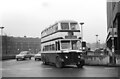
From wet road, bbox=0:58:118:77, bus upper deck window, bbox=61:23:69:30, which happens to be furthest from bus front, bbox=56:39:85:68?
wet road, bbox=0:58:118:77

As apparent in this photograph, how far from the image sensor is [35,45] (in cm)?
12331

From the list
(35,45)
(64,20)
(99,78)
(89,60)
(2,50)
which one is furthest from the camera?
(35,45)

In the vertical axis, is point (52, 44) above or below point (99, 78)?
above

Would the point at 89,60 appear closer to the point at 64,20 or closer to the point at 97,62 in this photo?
the point at 97,62

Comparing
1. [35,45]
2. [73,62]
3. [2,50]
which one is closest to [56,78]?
[73,62]

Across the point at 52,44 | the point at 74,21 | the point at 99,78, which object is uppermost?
the point at 74,21

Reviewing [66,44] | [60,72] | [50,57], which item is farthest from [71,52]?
[60,72]

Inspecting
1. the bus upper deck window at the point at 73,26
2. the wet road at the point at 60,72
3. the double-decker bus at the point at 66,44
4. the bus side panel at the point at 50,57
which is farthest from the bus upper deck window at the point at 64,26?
the wet road at the point at 60,72

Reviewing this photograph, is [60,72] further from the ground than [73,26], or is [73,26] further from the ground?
[73,26]

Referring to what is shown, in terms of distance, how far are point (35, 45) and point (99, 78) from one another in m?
109

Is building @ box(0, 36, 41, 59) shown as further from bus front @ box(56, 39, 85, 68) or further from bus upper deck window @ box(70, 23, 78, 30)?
bus front @ box(56, 39, 85, 68)

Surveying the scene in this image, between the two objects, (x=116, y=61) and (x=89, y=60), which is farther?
(x=89, y=60)

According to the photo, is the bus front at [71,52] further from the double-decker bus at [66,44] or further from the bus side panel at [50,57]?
the bus side panel at [50,57]

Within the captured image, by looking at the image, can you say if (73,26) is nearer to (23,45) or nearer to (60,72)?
(60,72)
